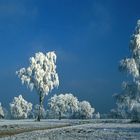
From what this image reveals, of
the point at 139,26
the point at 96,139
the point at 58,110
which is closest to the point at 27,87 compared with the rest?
Answer: the point at 139,26

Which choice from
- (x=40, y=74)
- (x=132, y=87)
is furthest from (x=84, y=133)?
(x=40, y=74)

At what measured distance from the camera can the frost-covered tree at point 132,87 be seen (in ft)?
231

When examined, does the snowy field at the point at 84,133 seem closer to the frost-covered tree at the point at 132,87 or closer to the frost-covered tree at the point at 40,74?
the frost-covered tree at the point at 132,87

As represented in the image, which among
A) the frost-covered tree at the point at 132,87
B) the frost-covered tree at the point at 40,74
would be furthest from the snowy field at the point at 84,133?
the frost-covered tree at the point at 40,74

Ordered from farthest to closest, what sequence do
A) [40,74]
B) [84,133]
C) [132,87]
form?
[40,74], [132,87], [84,133]

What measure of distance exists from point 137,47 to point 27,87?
4103cm

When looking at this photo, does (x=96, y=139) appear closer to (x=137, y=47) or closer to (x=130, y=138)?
(x=130, y=138)

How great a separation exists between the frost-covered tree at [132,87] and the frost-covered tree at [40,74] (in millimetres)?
37392

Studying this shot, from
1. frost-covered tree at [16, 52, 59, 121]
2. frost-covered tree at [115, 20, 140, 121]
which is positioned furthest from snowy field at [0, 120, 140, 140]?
frost-covered tree at [16, 52, 59, 121]

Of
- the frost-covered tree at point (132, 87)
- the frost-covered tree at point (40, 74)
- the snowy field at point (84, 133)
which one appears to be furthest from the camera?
the frost-covered tree at point (40, 74)

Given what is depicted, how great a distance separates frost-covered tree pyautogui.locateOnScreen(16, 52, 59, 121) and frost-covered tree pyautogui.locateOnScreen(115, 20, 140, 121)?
3739cm

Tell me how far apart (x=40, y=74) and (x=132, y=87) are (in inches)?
1728

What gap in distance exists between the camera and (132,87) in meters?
71.1

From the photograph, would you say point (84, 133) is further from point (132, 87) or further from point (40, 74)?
point (40, 74)
